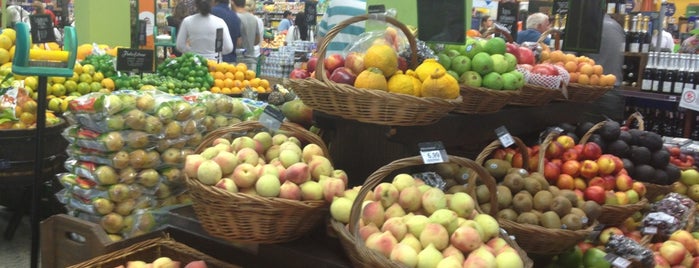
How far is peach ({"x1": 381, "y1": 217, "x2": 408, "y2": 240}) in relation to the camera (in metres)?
1.68

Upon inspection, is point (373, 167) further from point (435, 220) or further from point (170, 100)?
point (170, 100)

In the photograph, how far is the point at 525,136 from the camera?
297 cm

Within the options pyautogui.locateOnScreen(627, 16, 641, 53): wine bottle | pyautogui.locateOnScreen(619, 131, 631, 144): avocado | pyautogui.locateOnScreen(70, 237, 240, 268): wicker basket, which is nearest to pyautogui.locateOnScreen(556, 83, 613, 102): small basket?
pyautogui.locateOnScreen(619, 131, 631, 144): avocado

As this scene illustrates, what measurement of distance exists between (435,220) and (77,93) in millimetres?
3403

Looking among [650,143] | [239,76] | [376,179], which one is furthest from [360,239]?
[239,76]

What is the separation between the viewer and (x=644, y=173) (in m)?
2.84

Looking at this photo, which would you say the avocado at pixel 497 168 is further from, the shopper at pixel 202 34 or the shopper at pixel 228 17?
the shopper at pixel 228 17

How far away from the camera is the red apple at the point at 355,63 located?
2.16 metres

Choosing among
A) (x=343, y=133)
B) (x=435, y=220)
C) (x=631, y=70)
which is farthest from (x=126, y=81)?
(x=631, y=70)

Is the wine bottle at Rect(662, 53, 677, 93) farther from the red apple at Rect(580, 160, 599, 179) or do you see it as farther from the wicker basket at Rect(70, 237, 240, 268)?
the wicker basket at Rect(70, 237, 240, 268)

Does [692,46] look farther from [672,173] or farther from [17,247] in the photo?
[17,247]

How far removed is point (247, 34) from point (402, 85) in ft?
20.7

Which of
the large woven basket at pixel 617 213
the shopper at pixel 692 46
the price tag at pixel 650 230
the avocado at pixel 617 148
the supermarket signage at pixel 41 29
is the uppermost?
the shopper at pixel 692 46

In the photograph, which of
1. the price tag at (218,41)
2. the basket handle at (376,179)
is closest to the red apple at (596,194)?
the basket handle at (376,179)
